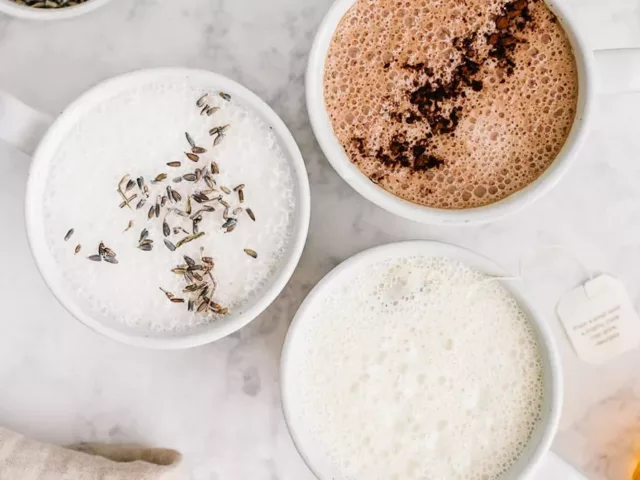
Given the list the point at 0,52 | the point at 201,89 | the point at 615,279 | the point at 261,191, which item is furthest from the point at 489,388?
the point at 0,52

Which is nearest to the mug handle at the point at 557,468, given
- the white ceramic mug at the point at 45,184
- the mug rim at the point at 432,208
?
the mug rim at the point at 432,208

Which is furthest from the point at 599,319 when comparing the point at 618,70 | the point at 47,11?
the point at 47,11

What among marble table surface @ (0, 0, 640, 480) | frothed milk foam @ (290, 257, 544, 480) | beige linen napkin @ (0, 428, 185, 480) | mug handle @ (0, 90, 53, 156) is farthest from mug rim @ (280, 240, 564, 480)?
mug handle @ (0, 90, 53, 156)

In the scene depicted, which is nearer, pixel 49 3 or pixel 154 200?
pixel 154 200

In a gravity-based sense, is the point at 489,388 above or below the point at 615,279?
below

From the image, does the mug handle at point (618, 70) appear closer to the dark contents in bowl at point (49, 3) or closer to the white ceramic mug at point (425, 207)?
the white ceramic mug at point (425, 207)

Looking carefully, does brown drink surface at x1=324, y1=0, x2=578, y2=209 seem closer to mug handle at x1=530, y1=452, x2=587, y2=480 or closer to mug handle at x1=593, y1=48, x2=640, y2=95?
mug handle at x1=593, y1=48, x2=640, y2=95

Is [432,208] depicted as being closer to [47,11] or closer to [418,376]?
[418,376]

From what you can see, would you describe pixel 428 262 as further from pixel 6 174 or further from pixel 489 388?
pixel 6 174
